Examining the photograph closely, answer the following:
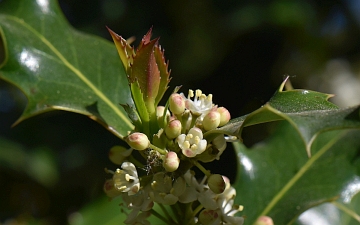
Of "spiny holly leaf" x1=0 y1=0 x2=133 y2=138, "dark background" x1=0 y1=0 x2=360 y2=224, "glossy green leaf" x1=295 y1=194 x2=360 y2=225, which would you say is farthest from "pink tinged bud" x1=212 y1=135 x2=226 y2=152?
"dark background" x1=0 y1=0 x2=360 y2=224

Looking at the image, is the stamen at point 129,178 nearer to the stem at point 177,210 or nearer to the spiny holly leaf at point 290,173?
the stem at point 177,210

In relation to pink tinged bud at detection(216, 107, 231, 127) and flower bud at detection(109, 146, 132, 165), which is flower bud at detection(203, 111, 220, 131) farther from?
flower bud at detection(109, 146, 132, 165)

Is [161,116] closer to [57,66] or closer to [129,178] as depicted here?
[129,178]

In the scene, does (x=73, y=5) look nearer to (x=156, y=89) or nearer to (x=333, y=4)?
(x=333, y=4)

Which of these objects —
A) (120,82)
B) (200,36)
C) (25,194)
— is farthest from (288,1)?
(120,82)

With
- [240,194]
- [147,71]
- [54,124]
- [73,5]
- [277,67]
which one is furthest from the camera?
[277,67]

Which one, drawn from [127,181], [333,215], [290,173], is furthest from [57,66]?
[333,215]

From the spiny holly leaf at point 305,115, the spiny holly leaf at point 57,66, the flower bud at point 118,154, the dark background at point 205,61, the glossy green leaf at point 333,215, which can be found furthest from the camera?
the dark background at point 205,61

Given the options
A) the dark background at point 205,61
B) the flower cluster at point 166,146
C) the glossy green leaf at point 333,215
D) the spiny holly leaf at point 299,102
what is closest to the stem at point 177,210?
the flower cluster at point 166,146
